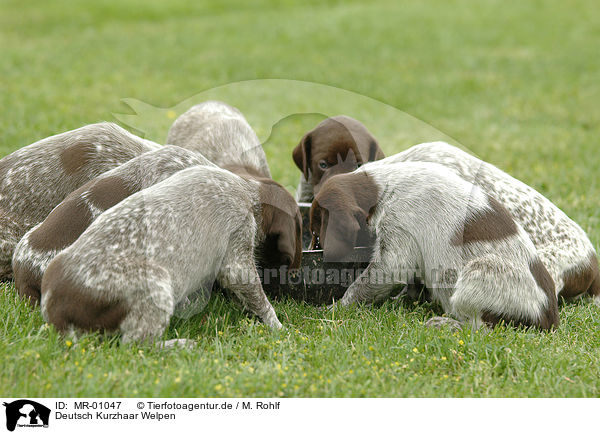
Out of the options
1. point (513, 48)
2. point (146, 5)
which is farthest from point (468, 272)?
point (146, 5)

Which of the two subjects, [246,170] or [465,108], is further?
[465,108]

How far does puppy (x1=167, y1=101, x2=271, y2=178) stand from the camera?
6195 millimetres

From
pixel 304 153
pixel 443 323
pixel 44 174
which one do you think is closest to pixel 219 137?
pixel 304 153

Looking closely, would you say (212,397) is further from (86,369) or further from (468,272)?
(468,272)

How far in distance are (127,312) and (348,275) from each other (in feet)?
5.45

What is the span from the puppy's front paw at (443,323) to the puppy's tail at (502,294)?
0.27ft

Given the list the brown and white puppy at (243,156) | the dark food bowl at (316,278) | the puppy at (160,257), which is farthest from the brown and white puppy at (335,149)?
the puppy at (160,257)

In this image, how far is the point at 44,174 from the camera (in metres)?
5.20

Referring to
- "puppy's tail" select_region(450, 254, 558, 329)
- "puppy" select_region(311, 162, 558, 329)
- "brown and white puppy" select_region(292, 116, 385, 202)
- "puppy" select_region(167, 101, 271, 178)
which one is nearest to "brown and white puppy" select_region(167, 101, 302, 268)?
"puppy" select_region(167, 101, 271, 178)

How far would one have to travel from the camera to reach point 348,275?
16.4 feet

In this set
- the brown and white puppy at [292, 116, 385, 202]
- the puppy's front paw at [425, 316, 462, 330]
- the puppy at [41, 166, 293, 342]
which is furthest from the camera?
the brown and white puppy at [292, 116, 385, 202]

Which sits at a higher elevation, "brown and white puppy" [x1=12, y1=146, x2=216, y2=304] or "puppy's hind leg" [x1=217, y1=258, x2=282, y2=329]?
"brown and white puppy" [x1=12, y1=146, x2=216, y2=304]

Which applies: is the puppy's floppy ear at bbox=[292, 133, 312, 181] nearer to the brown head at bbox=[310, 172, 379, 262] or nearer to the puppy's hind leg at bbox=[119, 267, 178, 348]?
the brown head at bbox=[310, 172, 379, 262]
